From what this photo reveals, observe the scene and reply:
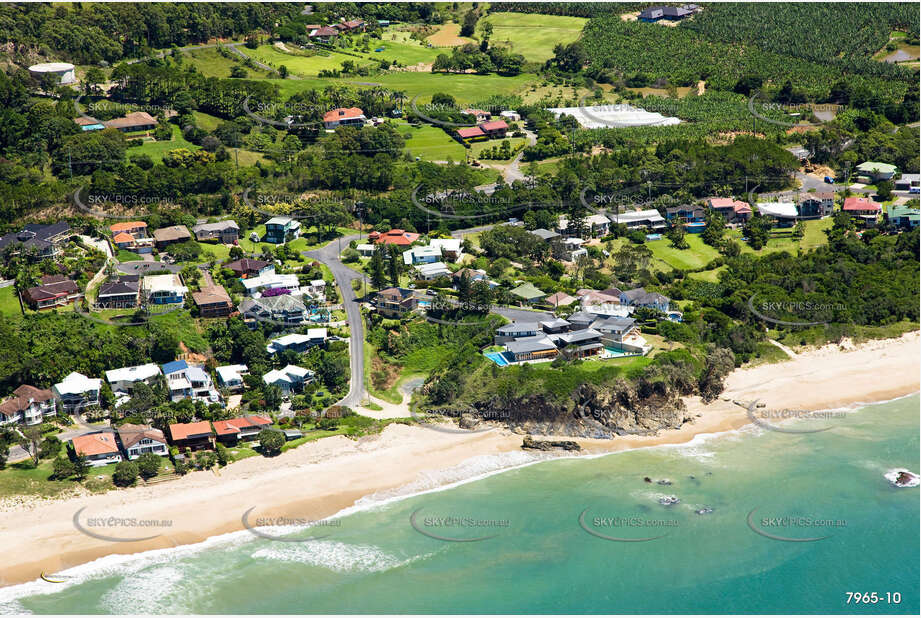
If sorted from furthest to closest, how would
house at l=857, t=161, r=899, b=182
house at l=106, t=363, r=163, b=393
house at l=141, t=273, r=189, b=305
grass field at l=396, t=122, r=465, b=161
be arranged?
grass field at l=396, t=122, r=465, b=161 < house at l=857, t=161, r=899, b=182 < house at l=141, t=273, r=189, b=305 < house at l=106, t=363, r=163, b=393

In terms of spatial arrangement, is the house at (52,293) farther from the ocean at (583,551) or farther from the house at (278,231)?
the ocean at (583,551)

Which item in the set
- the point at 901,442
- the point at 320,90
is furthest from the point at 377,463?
the point at 320,90

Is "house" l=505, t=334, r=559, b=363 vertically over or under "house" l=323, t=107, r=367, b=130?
under

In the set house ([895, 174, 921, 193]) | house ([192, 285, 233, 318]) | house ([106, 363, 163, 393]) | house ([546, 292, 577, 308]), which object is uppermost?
house ([895, 174, 921, 193])

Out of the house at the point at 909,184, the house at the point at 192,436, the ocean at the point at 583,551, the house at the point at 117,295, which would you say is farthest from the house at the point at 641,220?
the house at the point at 192,436

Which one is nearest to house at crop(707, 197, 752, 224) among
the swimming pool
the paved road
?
the paved road

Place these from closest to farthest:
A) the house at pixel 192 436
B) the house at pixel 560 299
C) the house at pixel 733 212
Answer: the house at pixel 192 436
the house at pixel 560 299
the house at pixel 733 212

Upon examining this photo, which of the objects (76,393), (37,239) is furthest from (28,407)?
(37,239)

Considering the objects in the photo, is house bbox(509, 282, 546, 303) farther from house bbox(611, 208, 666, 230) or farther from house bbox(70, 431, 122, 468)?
house bbox(70, 431, 122, 468)
